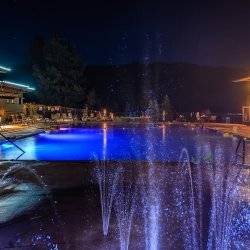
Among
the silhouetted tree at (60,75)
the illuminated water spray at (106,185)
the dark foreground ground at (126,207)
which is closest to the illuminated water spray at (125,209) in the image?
the dark foreground ground at (126,207)

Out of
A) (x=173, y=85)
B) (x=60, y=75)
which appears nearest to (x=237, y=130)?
(x=60, y=75)

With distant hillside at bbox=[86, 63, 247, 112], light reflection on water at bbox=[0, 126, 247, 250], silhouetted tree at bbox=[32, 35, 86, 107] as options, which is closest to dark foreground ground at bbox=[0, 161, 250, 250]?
light reflection on water at bbox=[0, 126, 247, 250]

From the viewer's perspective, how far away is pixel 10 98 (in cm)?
3534

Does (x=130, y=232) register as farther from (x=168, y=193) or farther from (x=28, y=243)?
(x=168, y=193)

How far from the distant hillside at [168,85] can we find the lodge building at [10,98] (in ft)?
67.7

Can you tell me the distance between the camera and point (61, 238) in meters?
5.55

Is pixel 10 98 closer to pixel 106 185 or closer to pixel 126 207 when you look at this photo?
pixel 106 185

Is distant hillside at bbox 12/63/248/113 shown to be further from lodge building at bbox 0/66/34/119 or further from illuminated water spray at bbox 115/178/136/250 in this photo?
illuminated water spray at bbox 115/178/136/250

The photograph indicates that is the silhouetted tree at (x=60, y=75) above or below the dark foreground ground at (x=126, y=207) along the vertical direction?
above

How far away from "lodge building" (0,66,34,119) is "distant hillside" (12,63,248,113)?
2065 cm

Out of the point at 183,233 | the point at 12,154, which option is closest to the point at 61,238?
the point at 183,233

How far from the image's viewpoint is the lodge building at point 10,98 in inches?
1244

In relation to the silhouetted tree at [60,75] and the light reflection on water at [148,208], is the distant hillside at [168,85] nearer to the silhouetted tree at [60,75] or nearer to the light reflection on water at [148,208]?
the silhouetted tree at [60,75]

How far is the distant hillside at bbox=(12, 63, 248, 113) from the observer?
6825 centimetres
